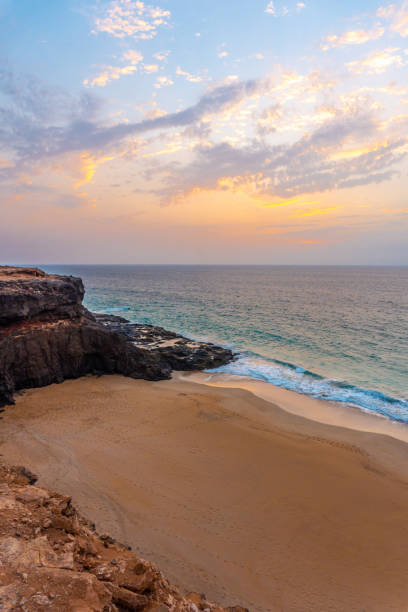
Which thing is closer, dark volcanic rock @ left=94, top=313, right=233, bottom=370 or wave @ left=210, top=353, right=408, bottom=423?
wave @ left=210, top=353, right=408, bottom=423

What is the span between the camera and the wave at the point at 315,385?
58.5 feet

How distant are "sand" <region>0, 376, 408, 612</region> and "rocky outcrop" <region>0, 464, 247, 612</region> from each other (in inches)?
68.1

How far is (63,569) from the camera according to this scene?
4426 mm

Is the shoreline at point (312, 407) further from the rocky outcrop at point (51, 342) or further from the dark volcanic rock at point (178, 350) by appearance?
the rocky outcrop at point (51, 342)

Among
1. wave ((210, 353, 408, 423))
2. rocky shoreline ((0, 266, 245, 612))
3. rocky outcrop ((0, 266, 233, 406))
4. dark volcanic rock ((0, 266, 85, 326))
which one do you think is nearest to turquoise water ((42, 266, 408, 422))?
wave ((210, 353, 408, 423))

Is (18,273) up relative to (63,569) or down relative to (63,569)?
up

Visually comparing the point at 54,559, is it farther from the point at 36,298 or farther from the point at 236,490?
the point at 36,298

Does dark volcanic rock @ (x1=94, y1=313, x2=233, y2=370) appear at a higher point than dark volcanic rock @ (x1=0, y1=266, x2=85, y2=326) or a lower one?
lower

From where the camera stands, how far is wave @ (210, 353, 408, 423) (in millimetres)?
17844

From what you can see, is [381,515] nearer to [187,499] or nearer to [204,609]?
[187,499]

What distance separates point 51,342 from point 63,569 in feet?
47.8

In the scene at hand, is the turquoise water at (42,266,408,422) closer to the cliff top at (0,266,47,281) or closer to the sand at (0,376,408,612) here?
the sand at (0,376,408,612)

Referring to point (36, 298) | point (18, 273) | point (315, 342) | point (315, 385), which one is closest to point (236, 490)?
point (315, 385)

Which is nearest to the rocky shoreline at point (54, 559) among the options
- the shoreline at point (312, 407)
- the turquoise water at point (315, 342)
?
the shoreline at point (312, 407)
